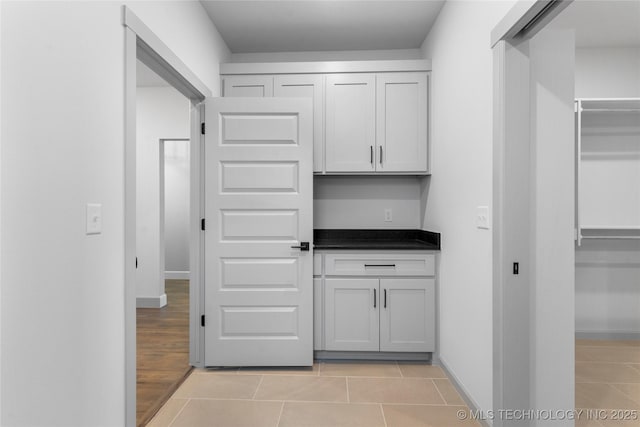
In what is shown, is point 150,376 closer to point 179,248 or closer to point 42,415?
point 42,415

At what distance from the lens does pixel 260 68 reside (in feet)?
9.92

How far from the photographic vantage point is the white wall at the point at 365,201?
3381mm

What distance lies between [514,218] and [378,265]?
4.04 feet

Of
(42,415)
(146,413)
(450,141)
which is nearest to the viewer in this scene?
(42,415)

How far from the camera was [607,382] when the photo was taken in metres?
2.46

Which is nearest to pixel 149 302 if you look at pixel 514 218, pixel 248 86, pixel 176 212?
pixel 176 212

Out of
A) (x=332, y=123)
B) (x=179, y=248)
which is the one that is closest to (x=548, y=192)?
(x=332, y=123)

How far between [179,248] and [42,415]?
4885mm

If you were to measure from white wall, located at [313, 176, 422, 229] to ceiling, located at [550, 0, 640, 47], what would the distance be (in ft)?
5.47

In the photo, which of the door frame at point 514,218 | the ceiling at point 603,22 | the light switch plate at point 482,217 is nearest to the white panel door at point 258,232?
the light switch plate at point 482,217

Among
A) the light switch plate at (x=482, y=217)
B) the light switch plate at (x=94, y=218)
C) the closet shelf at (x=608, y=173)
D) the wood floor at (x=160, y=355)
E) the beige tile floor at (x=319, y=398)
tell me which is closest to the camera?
the light switch plate at (x=94, y=218)

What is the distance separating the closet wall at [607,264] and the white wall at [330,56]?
158 cm

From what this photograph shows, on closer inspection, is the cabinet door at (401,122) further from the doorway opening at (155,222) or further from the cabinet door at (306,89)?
the doorway opening at (155,222)

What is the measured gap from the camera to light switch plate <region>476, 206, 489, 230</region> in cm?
189
